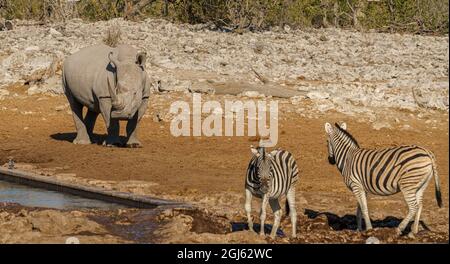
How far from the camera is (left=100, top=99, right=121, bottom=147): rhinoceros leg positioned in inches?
698

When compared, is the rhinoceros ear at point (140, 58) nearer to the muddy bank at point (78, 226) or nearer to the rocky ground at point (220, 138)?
the rocky ground at point (220, 138)

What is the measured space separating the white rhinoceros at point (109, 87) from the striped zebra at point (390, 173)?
6.35 m

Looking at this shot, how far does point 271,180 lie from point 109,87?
7.42 metres

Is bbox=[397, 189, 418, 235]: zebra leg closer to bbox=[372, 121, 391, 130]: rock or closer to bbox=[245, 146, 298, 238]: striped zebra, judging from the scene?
bbox=[245, 146, 298, 238]: striped zebra

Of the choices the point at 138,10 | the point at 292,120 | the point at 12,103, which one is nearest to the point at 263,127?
the point at 292,120

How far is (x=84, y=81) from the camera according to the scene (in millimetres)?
18391

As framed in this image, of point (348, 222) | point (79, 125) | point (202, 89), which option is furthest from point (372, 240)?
point (202, 89)

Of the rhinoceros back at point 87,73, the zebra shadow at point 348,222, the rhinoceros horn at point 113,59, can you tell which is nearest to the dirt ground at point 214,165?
the zebra shadow at point 348,222

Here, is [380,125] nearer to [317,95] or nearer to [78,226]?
[317,95]

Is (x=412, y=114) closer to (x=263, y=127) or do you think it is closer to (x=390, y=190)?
(x=263, y=127)

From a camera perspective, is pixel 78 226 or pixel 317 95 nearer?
pixel 78 226

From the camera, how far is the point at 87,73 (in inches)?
723

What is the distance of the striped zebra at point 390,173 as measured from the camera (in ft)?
35.3

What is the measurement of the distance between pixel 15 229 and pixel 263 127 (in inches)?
367
